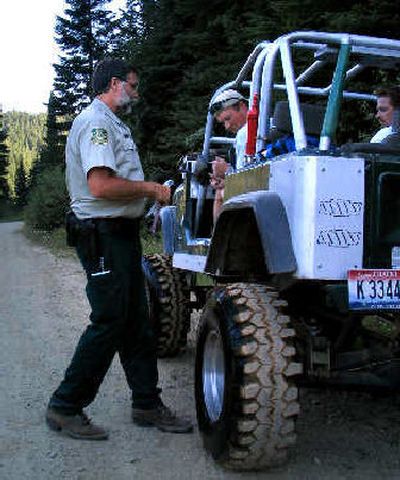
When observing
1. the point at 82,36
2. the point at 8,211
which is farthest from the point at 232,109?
the point at 8,211

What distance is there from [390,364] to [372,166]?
112 centimetres

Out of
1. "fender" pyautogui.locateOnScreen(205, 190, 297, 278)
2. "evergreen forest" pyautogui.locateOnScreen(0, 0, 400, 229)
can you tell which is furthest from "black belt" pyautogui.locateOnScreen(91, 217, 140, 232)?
"evergreen forest" pyautogui.locateOnScreen(0, 0, 400, 229)

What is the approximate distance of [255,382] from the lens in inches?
124

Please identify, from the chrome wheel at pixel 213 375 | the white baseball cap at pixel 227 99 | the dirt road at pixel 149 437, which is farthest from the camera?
the white baseball cap at pixel 227 99

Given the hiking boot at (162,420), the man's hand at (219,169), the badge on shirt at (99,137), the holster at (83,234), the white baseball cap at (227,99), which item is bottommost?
the hiking boot at (162,420)

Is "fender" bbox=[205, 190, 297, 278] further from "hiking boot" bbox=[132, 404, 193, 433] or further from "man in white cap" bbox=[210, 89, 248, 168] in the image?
"man in white cap" bbox=[210, 89, 248, 168]

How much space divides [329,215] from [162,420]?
1800mm

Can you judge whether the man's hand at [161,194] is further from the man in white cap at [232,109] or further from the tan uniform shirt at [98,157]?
the man in white cap at [232,109]

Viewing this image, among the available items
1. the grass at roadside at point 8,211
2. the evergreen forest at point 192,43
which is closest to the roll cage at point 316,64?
the evergreen forest at point 192,43

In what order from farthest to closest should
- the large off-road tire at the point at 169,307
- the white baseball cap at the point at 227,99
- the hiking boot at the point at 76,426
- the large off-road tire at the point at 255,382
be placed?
the large off-road tire at the point at 169,307
the white baseball cap at the point at 227,99
the hiking boot at the point at 76,426
the large off-road tire at the point at 255,382

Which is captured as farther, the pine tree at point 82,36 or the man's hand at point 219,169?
the pine tree at point 82,36

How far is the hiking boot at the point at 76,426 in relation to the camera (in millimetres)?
3916

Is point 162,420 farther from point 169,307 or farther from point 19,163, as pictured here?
point 19,163

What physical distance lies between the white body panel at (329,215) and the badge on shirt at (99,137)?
1226 millimetres
